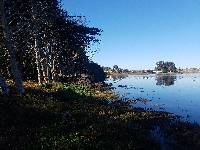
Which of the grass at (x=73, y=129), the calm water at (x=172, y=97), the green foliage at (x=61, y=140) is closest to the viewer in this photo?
the green foliage at (x=61, y=140)

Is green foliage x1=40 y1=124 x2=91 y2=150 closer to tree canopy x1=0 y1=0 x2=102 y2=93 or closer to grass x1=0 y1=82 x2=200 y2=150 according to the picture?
grass x1=0 y1=82 x2=200 y2=150

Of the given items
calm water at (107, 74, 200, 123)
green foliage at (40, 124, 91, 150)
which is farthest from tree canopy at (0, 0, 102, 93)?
green foliage at (40, 124, 91, 150)

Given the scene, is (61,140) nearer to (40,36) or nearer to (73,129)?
(73,129)

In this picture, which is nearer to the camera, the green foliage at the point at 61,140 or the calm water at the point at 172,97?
the green foliage at the point at 61,140

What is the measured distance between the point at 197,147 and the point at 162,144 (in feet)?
4.74

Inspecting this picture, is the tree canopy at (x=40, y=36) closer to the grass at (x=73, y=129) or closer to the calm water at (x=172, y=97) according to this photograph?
the calm water at (x=172, y=97)

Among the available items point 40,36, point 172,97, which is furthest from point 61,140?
point 172,97

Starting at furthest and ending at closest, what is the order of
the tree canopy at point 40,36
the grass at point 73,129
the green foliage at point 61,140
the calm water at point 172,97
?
1. the tree canopy at point 40,36
2. the calm water at point 172,97
3. the grass at point 73,129
4. the green foliage at point 61,140

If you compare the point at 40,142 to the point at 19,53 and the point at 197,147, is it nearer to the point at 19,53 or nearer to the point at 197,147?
the point at 197,147

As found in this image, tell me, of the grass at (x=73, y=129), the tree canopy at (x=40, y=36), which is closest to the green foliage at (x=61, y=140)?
the grass at (x=73, y=129)

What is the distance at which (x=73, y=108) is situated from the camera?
2183 centimetres

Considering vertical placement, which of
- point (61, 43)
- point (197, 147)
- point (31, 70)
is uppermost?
point (61, 43)

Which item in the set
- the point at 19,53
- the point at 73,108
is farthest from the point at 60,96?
the point at 19,53

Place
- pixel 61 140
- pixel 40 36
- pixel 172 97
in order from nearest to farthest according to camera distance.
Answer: pixel 61 140, pixel 40 36, pixel 172 97
